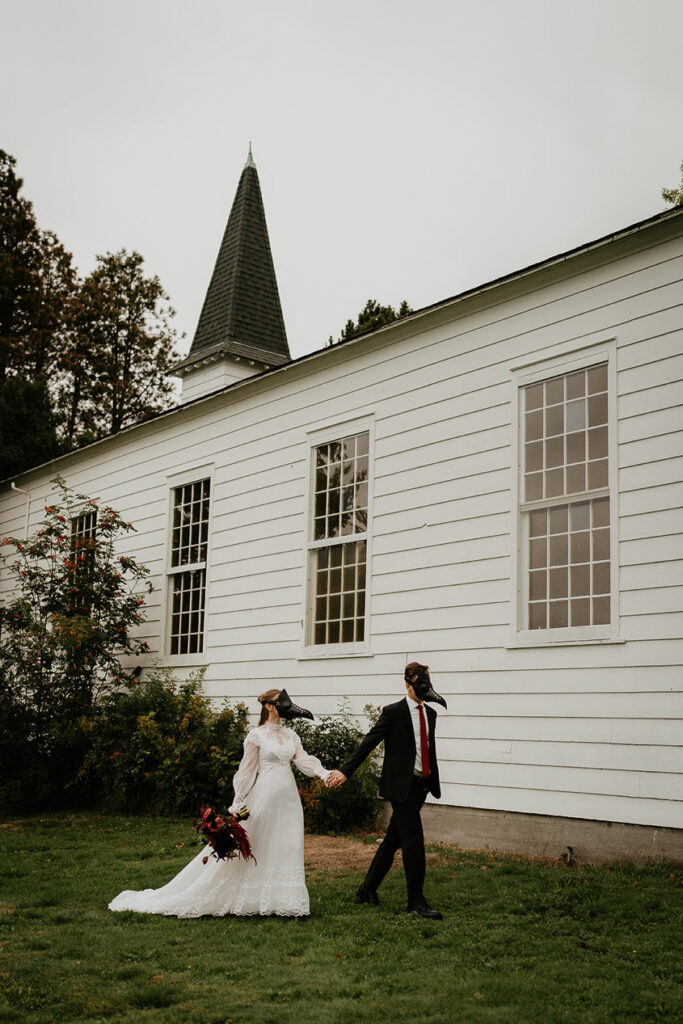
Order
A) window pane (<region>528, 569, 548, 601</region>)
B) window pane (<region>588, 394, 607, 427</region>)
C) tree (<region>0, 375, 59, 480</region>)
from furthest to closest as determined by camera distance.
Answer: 1. tree (<region>0, 375, 59, 480</region>)
2. window pane (<region>528, 569, 548, 601</region>)
3. window pane (<region>588, 394, 607, 427</region>)

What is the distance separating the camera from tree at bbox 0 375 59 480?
934 inches

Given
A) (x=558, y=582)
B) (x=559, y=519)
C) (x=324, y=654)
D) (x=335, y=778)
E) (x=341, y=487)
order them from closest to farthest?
(x=335, y=778) → (x=558, y=582) → (x=559, y=519) → (x=324, y=654) → (x=341, y=487)

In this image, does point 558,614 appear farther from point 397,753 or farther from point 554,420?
point 397,753

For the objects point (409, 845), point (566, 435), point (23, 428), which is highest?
point (23, 428)

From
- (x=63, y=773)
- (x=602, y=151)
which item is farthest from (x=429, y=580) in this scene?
(x=602, y=151)

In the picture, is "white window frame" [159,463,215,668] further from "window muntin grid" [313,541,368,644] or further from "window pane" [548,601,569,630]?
"window pane" [548,601,569,630]

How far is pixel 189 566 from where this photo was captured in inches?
612

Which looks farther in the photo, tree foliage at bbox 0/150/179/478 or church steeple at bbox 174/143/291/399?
tree foliage at bbox 0/150/179/478

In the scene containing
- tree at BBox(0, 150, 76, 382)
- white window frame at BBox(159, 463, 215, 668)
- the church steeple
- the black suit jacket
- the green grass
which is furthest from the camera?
tree at BBox(0, 150, 76, 382)

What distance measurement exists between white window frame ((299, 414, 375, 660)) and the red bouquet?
4.27m

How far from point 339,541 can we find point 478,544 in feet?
8.19

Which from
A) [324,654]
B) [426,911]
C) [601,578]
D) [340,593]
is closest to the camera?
[426,911]

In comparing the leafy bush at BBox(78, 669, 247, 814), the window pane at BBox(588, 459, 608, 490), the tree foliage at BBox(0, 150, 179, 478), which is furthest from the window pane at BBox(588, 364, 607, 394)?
the tree foliage at BBox(0, 150, 179, 478)

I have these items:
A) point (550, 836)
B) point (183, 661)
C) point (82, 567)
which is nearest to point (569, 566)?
point (550, 836)
